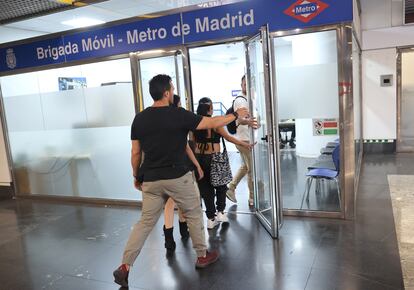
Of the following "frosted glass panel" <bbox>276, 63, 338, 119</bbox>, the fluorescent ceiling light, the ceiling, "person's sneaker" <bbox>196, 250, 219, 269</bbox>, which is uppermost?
the fluorescent ceiling light

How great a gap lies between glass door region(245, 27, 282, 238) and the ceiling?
2.45ft

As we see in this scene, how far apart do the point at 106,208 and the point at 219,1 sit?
292 cm

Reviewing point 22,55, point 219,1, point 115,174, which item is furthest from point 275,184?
point 22,55

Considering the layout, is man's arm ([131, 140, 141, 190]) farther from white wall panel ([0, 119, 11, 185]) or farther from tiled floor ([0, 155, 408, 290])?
white wall panel ([0, 119, 11, 185])

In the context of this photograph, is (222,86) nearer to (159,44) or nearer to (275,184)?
(159,44)

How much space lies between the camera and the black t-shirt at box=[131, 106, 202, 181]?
8.30ft

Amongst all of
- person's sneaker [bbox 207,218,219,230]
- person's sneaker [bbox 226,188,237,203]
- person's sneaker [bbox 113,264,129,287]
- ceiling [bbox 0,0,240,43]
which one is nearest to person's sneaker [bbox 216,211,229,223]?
person's sneaker [bbox 207,218,219,230]

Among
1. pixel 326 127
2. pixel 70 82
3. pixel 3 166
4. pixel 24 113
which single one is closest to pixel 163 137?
pixel 326 127

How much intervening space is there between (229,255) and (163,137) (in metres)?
1.21

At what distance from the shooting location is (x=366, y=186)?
15.6ft

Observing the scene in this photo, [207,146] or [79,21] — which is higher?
[79,21]

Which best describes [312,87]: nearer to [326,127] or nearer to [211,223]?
[326,127]

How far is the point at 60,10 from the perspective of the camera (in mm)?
4887

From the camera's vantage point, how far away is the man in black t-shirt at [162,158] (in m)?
2.54
